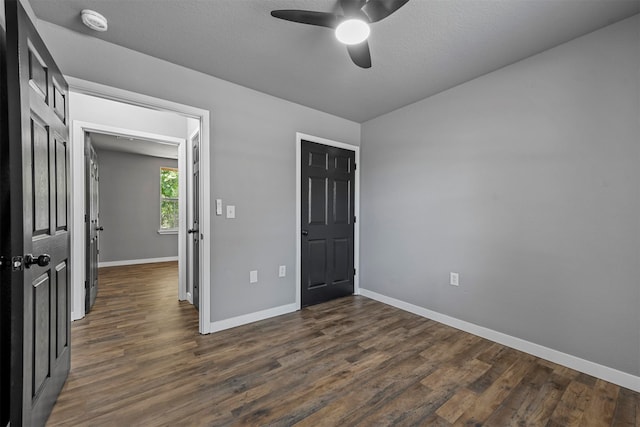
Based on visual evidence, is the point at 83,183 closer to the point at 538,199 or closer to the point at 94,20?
the point at 94,20

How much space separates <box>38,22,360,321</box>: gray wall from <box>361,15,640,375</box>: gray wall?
1447 mm

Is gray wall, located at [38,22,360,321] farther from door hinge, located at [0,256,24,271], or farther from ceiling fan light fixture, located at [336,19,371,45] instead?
door hinge, located at [0,256,24,271]

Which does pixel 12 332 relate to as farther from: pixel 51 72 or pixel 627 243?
pixel 627 243

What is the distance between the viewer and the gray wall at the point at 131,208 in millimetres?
5887

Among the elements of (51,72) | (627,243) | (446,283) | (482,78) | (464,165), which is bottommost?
(446,283)

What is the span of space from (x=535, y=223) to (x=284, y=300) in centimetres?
257

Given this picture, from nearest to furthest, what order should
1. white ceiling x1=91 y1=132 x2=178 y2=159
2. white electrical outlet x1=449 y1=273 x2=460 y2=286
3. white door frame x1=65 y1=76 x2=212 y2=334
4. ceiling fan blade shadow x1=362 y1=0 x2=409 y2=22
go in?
1. ceiling fan blade shadow x1=362 y1=0 x2=409 y2=22
2. white door frame x1=65 y1=76 x2=212 y2=334
3. white electrical outlet x1=449 y1=273 x2=460 y2=286
4. white ceiling x1=91 y1=132 x2=178 y2=159

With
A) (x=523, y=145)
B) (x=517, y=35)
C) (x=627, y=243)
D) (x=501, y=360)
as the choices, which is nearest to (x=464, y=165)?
(x=523, y=145)

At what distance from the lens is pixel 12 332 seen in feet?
3.79

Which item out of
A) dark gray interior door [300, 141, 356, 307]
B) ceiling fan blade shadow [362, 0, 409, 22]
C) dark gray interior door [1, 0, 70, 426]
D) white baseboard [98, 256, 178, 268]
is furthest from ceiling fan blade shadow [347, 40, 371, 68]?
white baseboard [98, 256, 178, 268]

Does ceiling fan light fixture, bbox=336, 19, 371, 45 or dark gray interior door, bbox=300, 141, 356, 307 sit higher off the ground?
ceiling fan light fixture, bbox=336, 19, 371, 45

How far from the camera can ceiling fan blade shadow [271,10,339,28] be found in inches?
58.9

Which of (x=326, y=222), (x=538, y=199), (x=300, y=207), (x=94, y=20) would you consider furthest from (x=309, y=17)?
(x=326, y=222)

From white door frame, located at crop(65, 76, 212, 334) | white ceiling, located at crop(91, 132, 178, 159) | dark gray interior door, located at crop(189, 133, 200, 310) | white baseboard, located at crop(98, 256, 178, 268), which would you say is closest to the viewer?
white door frame, located at crop(65, 76, 212, 334)
